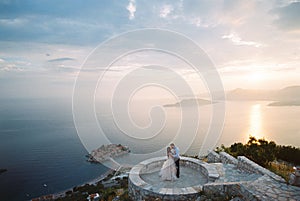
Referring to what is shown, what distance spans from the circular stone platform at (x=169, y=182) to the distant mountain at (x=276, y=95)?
21.3m

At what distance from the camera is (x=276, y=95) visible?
30.5 meters

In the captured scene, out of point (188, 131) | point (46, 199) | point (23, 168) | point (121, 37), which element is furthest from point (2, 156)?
point (121, 37)

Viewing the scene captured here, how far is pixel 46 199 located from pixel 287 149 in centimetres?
Answer: 3174

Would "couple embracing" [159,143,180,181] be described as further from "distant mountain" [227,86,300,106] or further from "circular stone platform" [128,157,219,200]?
"distant mountain" [227,86,300,106]

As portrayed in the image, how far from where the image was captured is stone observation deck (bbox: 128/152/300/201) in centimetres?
478

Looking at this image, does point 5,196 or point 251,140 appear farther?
point 5,196

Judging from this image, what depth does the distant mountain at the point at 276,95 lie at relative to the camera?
2379cm

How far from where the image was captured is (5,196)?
107 ft

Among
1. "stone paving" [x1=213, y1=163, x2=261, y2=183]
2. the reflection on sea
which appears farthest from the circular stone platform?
the reflection on sea

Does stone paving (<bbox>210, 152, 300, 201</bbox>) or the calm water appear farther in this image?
the calm water

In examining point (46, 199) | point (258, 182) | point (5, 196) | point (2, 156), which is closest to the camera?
point (258, 182)

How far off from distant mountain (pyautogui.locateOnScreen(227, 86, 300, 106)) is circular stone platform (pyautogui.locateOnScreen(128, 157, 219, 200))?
2135 cm

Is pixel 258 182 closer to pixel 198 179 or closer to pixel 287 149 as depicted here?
pixel 198 179

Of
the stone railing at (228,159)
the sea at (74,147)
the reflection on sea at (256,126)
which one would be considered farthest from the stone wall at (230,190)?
the sea at (74,147)
